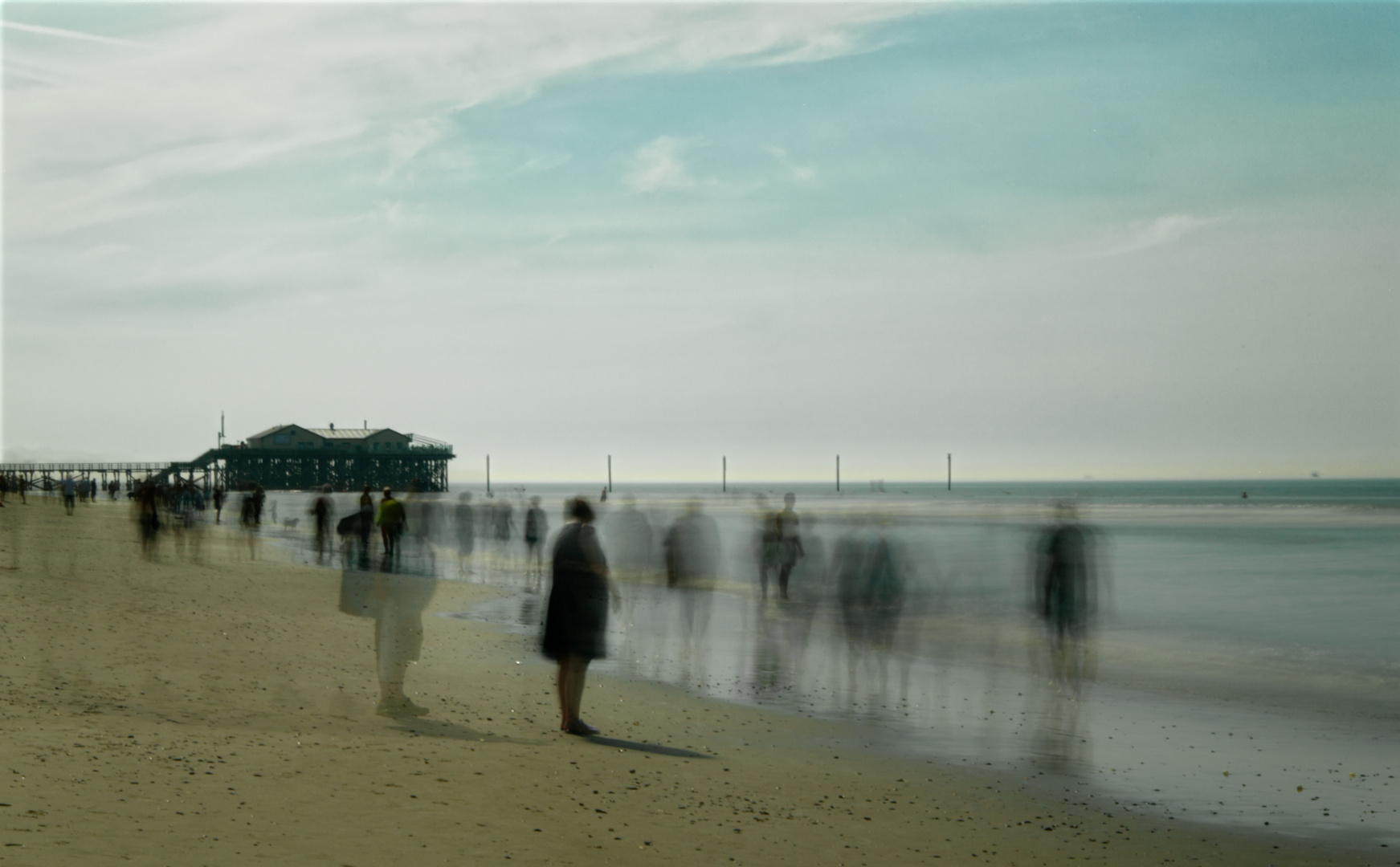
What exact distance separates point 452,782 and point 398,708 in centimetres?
225

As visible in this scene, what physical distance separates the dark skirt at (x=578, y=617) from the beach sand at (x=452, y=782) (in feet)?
2.06

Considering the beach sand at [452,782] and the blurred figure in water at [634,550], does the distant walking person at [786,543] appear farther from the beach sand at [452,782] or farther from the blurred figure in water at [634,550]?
the beach sand at [452,782]

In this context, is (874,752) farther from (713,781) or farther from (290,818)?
(290,818)

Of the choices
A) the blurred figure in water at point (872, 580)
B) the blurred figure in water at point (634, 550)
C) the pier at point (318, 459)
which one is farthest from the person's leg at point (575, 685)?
the pier at point (318, 459)

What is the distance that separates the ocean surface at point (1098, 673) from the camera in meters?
7.37

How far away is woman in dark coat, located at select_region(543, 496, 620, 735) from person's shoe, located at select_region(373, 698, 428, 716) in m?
1.17

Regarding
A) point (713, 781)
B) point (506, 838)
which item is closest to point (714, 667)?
point (713, 781)

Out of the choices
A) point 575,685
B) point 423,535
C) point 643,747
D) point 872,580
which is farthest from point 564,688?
point 423,535

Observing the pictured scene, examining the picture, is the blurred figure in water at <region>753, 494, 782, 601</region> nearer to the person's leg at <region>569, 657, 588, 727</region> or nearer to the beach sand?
the beach sand

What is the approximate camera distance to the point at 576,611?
7504mm

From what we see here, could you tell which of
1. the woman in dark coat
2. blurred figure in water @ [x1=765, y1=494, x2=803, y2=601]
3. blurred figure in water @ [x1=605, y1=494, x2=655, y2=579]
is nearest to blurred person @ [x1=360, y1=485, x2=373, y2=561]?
blurred figure in water @ [x1=605, y1=494, x2=655, y2=579]

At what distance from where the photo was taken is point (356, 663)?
10.2 meters

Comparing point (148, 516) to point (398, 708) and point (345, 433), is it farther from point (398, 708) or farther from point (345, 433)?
point (345, 433)

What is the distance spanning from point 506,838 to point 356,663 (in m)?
5.63
